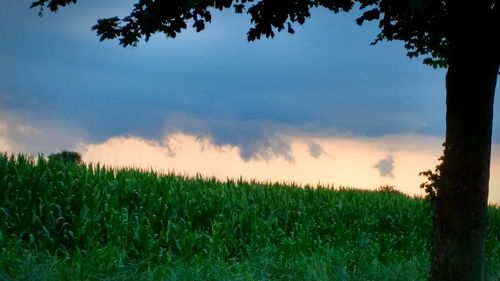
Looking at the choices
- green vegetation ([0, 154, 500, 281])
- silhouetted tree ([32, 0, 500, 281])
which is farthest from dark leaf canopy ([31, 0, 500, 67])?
green vegetation ([0, 154, 500, 281])

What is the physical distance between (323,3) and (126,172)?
949cm

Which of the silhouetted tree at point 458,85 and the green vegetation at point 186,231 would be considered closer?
the silhouetted tree at point 458,85

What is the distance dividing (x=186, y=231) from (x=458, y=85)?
6776mm

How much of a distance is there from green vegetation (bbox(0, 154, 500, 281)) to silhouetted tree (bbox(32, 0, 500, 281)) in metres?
1.90

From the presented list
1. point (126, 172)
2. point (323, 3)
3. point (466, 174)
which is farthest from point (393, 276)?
point (126, 172)

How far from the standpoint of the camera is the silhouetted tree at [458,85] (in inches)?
343

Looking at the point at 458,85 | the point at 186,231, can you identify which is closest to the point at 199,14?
the point at 458,85

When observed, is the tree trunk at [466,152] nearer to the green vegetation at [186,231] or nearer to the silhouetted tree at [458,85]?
the silhouetted tree at [458,85]

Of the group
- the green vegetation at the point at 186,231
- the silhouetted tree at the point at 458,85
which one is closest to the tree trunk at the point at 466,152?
the silhouetted tree at the point at 458,85

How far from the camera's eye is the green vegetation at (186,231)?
10734 millimetres

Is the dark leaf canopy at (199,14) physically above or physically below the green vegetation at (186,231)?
above

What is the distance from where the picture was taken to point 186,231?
45.2ft

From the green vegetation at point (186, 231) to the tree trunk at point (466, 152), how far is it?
1.87 metres

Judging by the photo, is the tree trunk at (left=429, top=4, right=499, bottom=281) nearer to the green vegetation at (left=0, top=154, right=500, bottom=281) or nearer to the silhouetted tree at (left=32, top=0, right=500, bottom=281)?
the silhouetted tree at (left=32, top=0, right=500, bottom=281)
